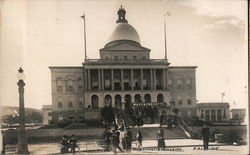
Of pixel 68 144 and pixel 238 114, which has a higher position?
pixel 238 114

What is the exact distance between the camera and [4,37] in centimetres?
1764

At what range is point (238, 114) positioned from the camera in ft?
68.7

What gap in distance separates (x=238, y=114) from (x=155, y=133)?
16.5 ft

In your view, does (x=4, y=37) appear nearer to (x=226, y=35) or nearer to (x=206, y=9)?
(x=206, y=9)

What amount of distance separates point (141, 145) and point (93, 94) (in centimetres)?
1176

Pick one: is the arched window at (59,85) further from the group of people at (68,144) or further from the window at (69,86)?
the group of people at (68,144)

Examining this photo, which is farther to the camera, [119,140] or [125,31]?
[125,31]

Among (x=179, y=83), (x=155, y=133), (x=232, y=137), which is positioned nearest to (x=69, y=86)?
(x=155, y=133)

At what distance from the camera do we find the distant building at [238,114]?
19941 mm

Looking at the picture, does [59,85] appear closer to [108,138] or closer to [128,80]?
[128,80]

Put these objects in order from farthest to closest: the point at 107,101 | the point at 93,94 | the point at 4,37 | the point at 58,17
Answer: the point at 107,101 < the point at 93,94 < the point at 58,17 < the point at 4,37

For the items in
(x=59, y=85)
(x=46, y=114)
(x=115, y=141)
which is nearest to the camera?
(x=115, y=141)

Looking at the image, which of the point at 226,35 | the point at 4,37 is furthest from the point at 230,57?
the point at 4,37

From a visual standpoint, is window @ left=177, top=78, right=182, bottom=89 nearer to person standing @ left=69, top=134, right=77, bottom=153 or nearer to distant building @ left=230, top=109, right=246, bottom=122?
distant building @ left=230, top=109, right=246, bottom=122
